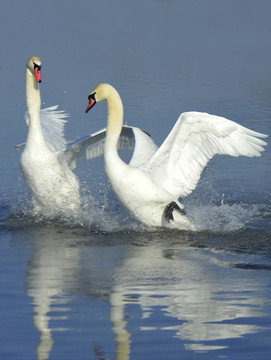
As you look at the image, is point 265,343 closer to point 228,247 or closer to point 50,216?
point 228,247

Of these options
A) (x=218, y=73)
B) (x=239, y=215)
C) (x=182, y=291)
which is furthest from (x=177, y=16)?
(x=182, y=291)

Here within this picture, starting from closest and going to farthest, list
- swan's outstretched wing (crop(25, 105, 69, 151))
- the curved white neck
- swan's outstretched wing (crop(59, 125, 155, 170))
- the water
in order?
the water → the curved white neck → swan's outstretched wing (crop(59, 125, 155, 170)) → swan's outstretched wing (crop(25, 105, 69, 151))

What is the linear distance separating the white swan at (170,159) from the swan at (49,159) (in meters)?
0.88

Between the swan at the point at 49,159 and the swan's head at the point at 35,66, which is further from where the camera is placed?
the swan's head at the point at 35,66

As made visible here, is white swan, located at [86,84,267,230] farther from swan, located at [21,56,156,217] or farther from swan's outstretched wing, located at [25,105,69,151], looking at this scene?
swan's outstretched wing, located at [25,105,69,151]

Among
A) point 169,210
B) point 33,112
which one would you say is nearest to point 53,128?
point 33,112

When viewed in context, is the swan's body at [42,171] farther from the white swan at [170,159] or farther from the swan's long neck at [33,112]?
the white swan at [170,159]

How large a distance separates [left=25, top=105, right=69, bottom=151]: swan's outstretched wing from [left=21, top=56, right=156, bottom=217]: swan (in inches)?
6.6

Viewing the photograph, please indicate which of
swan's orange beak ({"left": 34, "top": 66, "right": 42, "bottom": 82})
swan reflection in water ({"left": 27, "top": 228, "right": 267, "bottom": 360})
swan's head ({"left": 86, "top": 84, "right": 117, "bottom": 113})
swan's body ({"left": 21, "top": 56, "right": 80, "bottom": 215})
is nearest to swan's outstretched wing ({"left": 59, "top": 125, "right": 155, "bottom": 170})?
swan's body ({"left": 21, "top": 56, "right": 80, "bottom": 215})

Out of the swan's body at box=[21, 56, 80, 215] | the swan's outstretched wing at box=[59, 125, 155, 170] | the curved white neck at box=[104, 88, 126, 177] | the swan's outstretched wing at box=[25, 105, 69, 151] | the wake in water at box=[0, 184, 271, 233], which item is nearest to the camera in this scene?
the curved white neck at box=[104, 88, 126, 177]

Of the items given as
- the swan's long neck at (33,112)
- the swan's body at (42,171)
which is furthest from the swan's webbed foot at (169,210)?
the swan's long neck at (33,112)

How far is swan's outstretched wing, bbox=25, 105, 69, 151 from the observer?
11.0 metres

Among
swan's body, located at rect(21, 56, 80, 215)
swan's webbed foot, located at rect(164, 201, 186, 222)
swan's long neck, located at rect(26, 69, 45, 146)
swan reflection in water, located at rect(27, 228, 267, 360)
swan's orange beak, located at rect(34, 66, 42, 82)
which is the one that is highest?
swan's orange beak, located at rect(34, 66, 42, 82)

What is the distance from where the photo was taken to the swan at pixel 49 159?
9.61m
